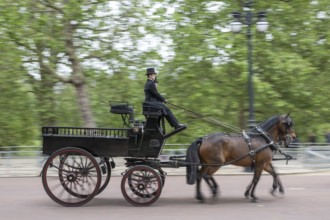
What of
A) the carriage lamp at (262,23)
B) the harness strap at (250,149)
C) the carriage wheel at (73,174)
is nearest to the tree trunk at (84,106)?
the carriage lamp at (262,23)

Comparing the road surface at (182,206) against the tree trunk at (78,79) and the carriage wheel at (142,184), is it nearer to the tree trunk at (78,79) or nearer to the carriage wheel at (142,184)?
the carriage wheel at (142,184)

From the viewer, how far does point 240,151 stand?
995cm

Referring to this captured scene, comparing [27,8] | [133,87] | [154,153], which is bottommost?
[154,153]

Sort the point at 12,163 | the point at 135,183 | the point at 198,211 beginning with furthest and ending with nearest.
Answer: the point at 12,163 → the point at 135,183 → the point at 198,211

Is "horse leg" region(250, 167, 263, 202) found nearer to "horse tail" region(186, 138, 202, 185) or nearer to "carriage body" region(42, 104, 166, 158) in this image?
"horse tail" region(186, 138, 202, 185)

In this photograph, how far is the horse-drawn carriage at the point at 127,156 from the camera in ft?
30.5

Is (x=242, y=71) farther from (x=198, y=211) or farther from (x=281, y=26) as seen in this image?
(x=198, y=211)

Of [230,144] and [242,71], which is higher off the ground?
[242,71]

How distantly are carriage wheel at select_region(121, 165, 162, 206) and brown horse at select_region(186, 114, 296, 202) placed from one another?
27.1 inches

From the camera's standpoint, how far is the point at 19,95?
2031 centimetres

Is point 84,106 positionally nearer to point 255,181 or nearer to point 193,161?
point 193,161

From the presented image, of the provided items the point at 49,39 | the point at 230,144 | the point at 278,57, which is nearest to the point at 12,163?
the point at 49,39

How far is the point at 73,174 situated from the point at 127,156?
3.60 ft

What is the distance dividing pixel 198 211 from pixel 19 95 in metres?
13.5
